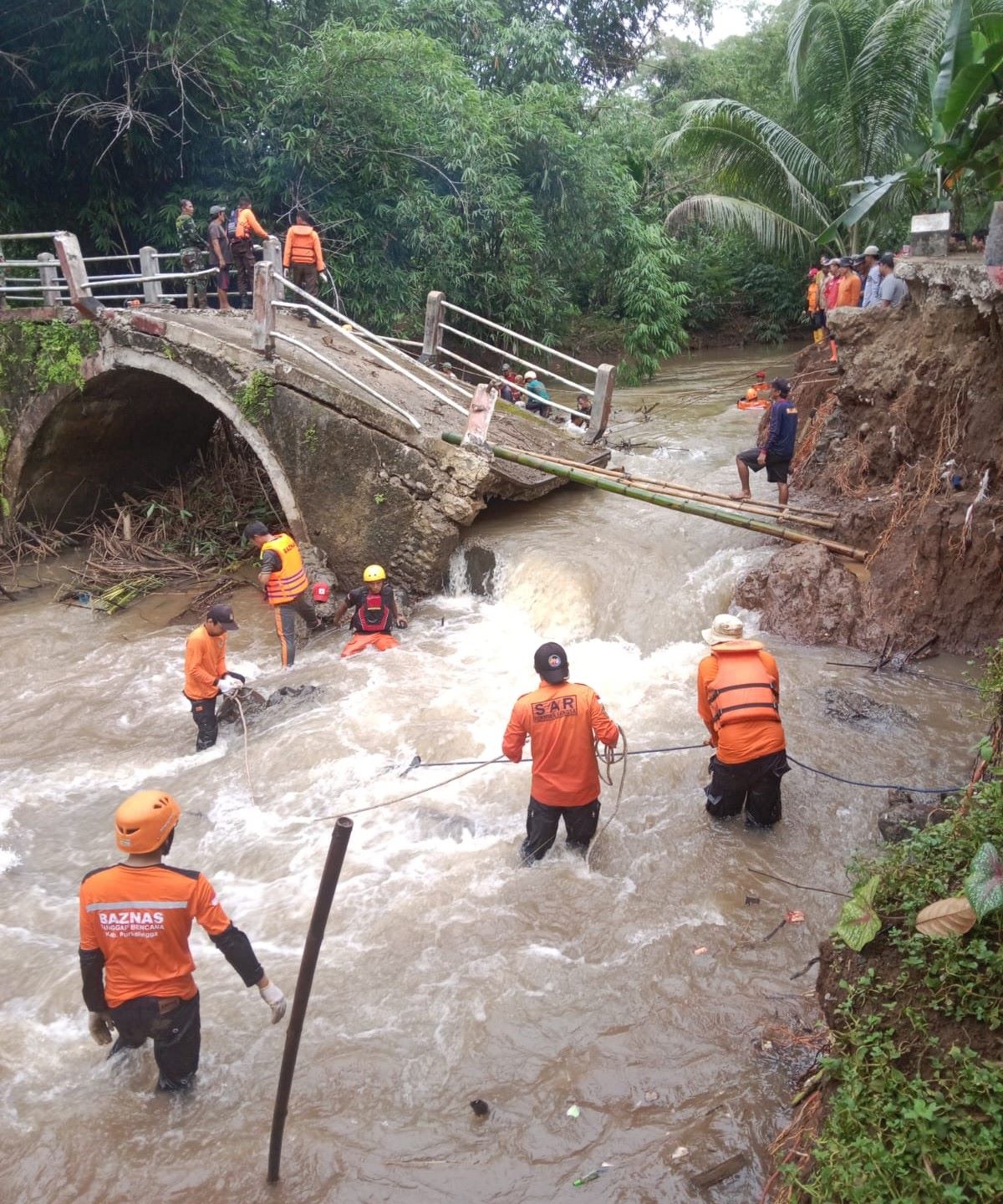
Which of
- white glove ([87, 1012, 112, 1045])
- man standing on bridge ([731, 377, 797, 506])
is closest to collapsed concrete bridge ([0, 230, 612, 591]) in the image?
man standing on bridge ([731, 377, 797, 506])

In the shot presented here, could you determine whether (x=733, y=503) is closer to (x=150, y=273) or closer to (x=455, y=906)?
(x=455, y=906)

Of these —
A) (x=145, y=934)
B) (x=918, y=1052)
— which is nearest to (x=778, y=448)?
(x=918, y=1052)

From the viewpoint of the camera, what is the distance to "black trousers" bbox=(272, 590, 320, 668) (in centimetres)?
948

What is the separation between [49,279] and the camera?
12.6 m

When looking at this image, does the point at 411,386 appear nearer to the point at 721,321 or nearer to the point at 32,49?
the point at 32,49

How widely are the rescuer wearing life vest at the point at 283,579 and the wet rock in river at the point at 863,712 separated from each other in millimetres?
5060

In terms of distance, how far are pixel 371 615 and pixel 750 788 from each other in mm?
4705

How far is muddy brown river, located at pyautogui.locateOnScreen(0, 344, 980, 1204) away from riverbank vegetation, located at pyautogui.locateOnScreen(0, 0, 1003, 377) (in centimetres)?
876

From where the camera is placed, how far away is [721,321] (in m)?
27.6

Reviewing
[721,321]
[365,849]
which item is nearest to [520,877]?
[365,849]


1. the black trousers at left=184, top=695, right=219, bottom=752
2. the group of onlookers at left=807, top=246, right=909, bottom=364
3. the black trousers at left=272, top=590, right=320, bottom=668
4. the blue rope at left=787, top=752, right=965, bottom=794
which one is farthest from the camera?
the group of onlookers at left=807, top=246, right=909, bottom=364

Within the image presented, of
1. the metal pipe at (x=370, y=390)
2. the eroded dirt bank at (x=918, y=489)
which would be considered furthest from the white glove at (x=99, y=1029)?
the metal pipe at (x=370, y=390)

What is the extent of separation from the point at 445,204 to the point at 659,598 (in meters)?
9.91

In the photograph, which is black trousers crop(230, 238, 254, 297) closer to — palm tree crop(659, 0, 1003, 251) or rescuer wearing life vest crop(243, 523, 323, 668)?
rescuer wearing life vest crop(243, 523, 323, 668)
